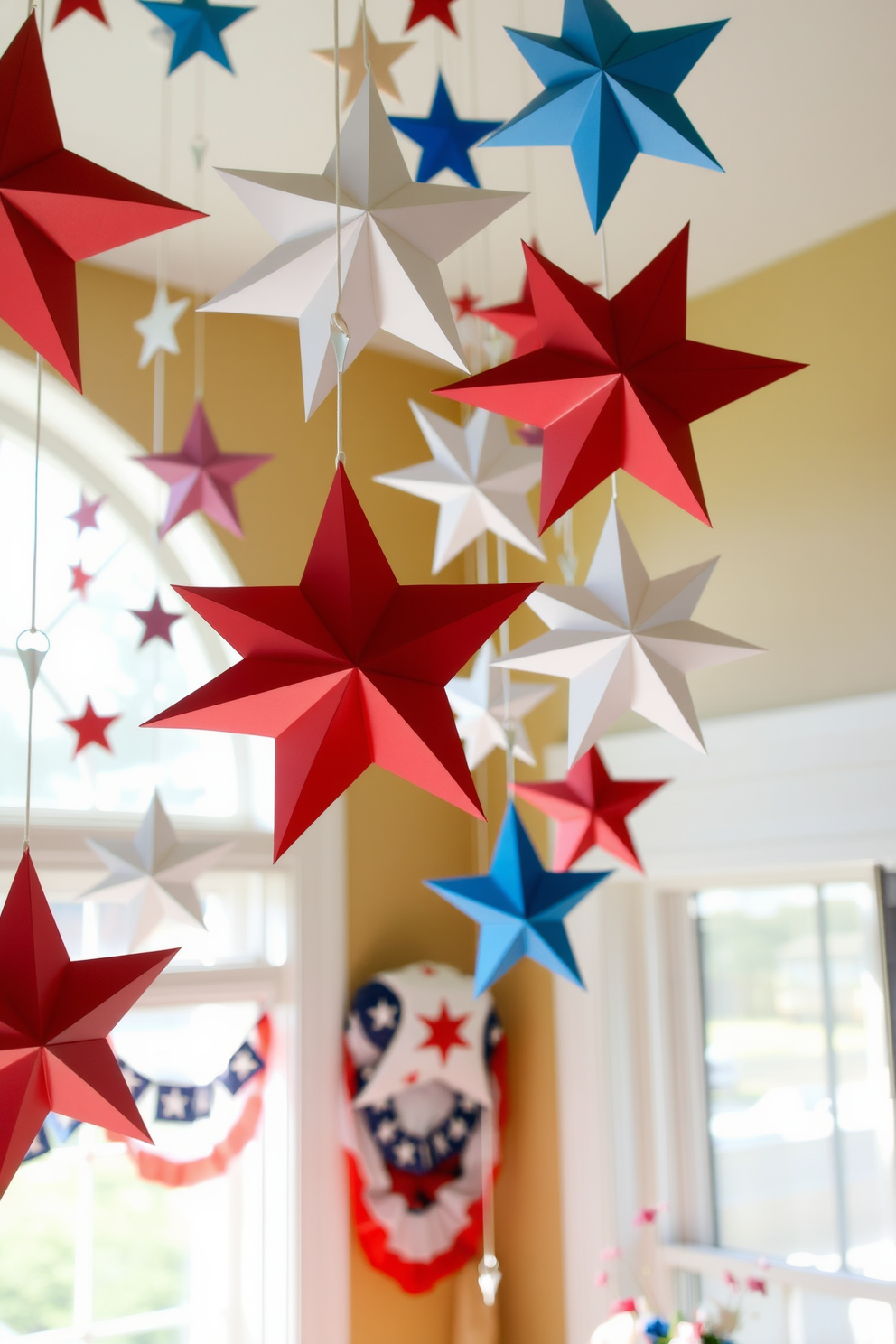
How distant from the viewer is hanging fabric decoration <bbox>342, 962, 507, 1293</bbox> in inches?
96.7

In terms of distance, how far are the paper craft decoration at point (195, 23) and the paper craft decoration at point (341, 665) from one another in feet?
2.72

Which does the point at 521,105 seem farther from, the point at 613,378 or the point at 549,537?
the point at 613,378

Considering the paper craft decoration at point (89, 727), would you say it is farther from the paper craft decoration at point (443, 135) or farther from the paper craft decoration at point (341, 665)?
the paper craft decoration at point (341, 665)

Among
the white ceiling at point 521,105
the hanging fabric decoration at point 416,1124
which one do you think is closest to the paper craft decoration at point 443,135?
the white ceiling at point 521,105

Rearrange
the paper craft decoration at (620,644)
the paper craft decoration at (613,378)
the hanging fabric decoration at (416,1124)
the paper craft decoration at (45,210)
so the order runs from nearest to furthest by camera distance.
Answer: the paper craft decoration at (45,210) < the paper craft decoration at (613,378) < the paper craft decoration at (620,644) < the hanging fabric decoration at (416,1124)

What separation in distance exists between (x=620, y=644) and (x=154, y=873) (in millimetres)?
651

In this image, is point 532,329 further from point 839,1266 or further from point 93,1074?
point 839,1266

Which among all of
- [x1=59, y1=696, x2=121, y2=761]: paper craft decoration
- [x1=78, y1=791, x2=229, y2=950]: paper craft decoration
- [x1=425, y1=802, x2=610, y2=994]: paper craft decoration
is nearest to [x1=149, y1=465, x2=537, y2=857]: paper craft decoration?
[x1=425, y1=802, x2=610, y2=994]: paper craft decoration

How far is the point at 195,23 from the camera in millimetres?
1278

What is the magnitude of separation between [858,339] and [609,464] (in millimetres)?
1708

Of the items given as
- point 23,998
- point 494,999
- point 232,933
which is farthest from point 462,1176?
point 23,998

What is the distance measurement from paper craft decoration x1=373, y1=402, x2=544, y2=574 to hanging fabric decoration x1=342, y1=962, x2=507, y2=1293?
4.68 ft

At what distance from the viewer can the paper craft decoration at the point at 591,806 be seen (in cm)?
128

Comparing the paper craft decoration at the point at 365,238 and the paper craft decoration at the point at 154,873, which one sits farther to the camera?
the paper craft decoration at the point at 154,873
